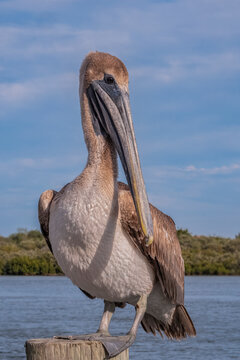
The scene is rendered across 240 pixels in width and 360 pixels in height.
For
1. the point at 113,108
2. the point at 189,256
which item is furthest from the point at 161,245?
the point at 189,256

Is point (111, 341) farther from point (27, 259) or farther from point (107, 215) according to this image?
point (27, 259)

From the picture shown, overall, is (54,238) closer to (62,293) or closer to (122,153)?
(122,153)

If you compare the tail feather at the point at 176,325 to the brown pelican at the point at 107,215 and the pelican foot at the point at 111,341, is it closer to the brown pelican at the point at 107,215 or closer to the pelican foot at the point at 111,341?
the brown pelican at the point at 107,215

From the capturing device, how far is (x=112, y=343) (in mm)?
3725

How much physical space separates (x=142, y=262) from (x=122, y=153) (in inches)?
28.4

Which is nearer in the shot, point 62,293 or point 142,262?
point 142,262

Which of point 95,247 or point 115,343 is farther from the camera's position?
point 95,247

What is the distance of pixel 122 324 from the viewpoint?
24812mm

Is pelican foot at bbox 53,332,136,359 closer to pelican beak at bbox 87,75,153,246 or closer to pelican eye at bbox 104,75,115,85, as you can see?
pelican beak at bbox 87,75,153,246

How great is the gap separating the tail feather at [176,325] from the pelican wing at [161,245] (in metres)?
0.20

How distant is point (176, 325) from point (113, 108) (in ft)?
5.58

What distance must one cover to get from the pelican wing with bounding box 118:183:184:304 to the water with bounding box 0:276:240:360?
1478 centimetres

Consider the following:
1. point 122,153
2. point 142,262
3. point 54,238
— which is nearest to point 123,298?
point 142,262


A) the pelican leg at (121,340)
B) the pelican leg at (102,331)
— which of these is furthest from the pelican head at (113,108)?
the pelican leg at (102,331)
